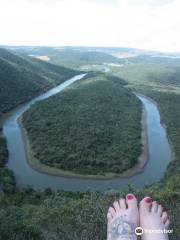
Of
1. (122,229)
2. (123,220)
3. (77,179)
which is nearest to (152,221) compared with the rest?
(123,220)

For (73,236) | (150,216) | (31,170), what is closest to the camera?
(150,216)

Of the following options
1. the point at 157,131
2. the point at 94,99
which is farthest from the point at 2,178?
the point at 94,99

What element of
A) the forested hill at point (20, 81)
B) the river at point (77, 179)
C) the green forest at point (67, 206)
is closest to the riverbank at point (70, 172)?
the river at point (77, 179)

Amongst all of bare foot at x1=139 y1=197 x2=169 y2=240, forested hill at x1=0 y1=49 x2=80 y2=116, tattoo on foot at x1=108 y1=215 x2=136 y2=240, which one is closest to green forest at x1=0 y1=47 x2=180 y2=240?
bare foot at x1=139 y1=197 x2=169 y2=240

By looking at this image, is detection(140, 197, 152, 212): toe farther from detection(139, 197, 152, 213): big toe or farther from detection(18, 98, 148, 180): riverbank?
detection(18, 98, 148, 180): riverbank

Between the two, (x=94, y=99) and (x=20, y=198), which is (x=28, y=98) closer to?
(x=94, y=99)

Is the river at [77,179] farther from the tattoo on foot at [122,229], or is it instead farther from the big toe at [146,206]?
the tattoo on foot at [122,229]

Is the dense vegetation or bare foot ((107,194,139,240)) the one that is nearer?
bare foot ((107,194,139,240))

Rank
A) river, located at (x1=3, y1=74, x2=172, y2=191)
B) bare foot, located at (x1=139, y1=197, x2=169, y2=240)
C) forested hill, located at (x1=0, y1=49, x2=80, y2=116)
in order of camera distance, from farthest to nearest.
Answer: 1. forested hill, located at (x1=0, y1=49, x2=80, y2=116)
2. river, located at (x1=3, y1=74, x2=172, y2=191)
3. bare foot, located at (x1=139, y1=197, x2=169, y2=240)
